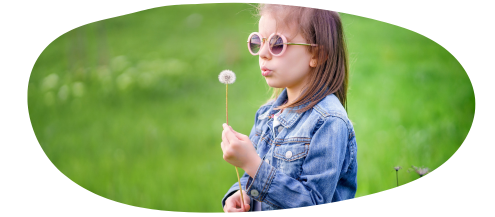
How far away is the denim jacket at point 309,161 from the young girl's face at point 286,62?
142 mm

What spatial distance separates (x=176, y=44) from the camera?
286cm

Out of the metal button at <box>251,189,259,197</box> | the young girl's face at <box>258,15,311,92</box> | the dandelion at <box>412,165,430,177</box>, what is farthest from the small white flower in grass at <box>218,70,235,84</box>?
the dandelion at <box>412,165,430,177</box>

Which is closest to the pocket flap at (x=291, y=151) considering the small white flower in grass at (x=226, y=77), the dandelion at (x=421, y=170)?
the small white flower in grass at (x=226, y=77)

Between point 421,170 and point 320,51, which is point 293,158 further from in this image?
point 421,170

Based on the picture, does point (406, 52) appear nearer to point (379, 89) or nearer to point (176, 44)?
point (379, 89)

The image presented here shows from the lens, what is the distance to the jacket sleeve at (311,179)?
2164 millimetres

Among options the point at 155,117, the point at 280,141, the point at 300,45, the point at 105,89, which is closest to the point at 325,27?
the point at 300,45

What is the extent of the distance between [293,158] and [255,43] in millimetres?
580

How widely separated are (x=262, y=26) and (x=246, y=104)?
1.79 feet

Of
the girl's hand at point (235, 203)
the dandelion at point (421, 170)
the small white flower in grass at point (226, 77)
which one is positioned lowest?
the girl's hand at point (235, 203)

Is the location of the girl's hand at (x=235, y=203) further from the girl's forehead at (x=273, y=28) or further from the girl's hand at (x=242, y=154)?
the girl's forehead at (x=273, y=28)

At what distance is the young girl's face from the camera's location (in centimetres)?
233

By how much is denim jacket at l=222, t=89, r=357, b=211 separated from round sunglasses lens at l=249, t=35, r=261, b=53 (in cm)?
34

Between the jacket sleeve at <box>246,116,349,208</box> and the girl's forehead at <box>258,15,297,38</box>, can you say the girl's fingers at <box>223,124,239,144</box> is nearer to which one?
the jacket sleeve at <box>246,116,349,208</box>
